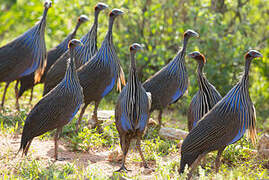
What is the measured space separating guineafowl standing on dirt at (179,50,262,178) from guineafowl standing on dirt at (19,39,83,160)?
1.67 meters

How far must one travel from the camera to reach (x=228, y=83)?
864 centimetres

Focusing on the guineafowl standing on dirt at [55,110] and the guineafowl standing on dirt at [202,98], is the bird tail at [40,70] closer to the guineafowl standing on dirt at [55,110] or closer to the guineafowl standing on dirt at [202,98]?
the guineafowl standing on dirt at [55,110]

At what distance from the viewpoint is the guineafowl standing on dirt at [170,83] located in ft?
21.8

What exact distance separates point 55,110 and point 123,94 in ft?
3.13

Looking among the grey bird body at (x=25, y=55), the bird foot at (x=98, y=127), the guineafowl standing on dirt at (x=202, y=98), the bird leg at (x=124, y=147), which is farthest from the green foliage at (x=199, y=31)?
the bird leg at (x=124, y=147)

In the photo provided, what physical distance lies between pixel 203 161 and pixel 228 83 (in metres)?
3.40

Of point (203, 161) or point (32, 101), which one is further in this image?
point (32, 101)

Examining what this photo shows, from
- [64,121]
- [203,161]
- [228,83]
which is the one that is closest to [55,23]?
[228,83]

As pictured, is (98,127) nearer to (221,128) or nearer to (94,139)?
(94,139)

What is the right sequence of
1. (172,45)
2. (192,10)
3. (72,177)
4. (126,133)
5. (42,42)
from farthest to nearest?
(172,45), (192,10), (42,42), (126,133), (72,177)

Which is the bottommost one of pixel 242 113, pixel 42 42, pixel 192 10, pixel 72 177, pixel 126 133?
pixel 72 177

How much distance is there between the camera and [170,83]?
21.9 feet

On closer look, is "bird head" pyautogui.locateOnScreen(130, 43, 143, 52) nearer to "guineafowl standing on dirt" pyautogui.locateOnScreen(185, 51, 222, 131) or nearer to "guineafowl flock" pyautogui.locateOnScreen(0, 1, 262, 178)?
"guineafowl flock" pyautogui.locateOnScreen(0, 1, 262, 178)

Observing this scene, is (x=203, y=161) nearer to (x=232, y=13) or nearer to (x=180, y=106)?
(x=180, y=106)
